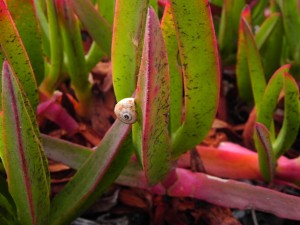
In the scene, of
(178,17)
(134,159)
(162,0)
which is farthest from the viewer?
(162,0)

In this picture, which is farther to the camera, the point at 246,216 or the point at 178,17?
the point at 246,216

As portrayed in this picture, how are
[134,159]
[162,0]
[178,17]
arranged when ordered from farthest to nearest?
[162,0]
[134,159]
[178,17]

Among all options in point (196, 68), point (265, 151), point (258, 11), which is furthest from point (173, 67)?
point (258, 11)

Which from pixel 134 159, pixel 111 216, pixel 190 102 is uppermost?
pixel 190 102

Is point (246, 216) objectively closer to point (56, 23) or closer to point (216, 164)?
point (216, 164)

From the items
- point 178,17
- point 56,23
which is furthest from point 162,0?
point 178,17

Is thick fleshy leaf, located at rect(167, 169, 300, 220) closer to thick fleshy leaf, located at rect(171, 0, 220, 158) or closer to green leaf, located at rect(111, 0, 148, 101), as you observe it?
thick fleshy leaf, located at rect(171, 0, 220, 158)

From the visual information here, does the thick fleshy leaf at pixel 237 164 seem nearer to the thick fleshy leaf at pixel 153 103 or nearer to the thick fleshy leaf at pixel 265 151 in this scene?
the thick fleshy leaf at pixel 265 151

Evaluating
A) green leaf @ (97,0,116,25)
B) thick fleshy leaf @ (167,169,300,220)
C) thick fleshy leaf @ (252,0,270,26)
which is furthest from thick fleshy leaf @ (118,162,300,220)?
thick fleshy leaf @ (252,0,270,26)
